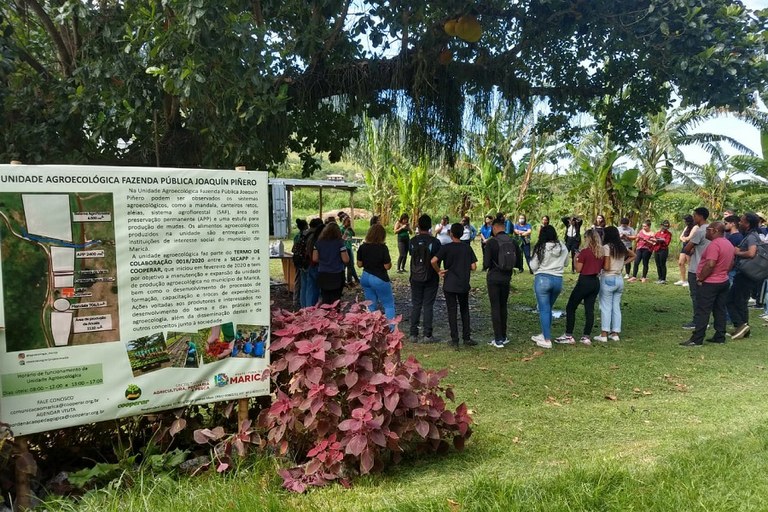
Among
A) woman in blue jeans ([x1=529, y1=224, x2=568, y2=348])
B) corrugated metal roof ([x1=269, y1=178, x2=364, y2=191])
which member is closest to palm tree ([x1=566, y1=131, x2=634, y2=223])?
corrugated metal roof ([x1=269, y1=178, x2=364, y2=191])

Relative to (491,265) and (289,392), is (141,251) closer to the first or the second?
(289,392)

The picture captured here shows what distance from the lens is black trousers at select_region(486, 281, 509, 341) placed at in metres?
7.54

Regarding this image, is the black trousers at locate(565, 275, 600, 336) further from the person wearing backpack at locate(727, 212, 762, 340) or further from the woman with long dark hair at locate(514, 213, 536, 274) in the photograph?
the woman with long dark hair at locate(514, 213, 536, 274)

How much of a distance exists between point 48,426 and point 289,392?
131 centimetres

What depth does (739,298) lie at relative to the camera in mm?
8555

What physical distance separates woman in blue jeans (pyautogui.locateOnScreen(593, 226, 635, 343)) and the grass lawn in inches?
23.6

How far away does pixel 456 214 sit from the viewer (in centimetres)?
2614

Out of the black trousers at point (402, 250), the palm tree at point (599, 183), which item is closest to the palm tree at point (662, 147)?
the palm tree at point (599, 183)

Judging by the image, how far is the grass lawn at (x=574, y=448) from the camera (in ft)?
9.77

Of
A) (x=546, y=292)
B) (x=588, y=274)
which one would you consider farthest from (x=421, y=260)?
(x=588, y=274)

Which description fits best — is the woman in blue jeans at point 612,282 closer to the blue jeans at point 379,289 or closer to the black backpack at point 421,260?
the black backpack at point 421,260

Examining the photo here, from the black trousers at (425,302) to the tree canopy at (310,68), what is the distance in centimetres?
193

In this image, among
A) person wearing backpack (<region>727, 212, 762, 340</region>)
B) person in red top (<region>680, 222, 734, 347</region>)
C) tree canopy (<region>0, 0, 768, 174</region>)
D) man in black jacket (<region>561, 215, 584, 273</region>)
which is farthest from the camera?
man in black jacket (<region>561, 215, 584, 273</region>)

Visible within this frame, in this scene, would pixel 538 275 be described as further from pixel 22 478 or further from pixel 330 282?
pixel 22 478
